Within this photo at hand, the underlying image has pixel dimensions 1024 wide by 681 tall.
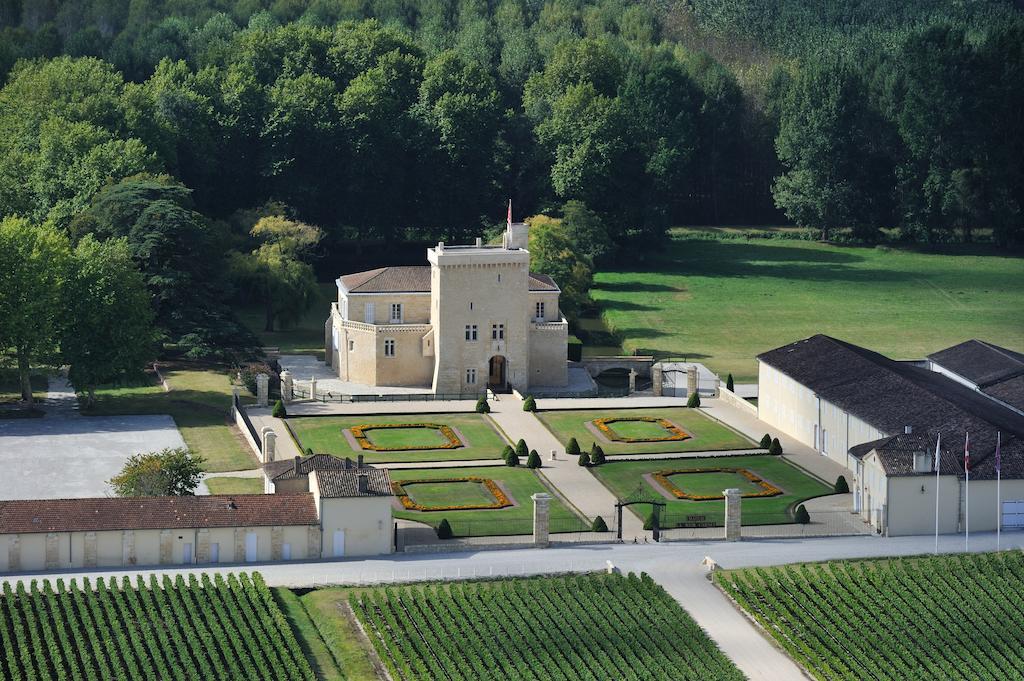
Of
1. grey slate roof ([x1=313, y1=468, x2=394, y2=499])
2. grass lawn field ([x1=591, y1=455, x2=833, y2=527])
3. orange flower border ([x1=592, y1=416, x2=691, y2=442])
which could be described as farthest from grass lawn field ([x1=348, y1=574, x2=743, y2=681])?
orange flower border ([x1=592, y1=416, x2=691, y2=442])

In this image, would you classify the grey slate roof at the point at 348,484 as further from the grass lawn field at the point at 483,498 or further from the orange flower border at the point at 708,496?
the orange flower border at the point at 708,496

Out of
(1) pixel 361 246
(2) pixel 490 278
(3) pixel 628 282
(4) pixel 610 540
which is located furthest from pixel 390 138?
(4) pixel 610 540

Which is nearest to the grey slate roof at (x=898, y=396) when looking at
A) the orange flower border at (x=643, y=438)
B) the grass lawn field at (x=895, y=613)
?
the orange flower border at (x=643, y=438)

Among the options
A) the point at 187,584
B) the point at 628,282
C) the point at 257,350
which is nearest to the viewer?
the point at 187,584

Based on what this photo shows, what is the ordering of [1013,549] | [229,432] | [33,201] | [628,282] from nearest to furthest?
[1013,549] < [229,432] < [33,201] < [628,282]

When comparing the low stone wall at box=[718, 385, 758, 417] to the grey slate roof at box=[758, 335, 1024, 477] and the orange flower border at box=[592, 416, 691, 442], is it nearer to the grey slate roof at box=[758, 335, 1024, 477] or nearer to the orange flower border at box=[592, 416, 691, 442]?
the grey slate roof at box=[758, 335, 1024, 477]

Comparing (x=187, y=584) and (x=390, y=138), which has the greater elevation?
(x=390, y=138)

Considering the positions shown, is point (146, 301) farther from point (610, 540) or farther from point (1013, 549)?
point (1013, 549)
